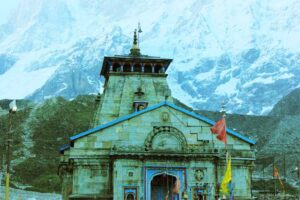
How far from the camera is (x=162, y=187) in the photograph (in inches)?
1747

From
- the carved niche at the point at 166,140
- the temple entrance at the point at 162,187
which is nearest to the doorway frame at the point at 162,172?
the temple entrance at the point at 162,187

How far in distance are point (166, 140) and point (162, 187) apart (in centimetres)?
428

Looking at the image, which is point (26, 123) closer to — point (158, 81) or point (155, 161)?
point (158, 81)

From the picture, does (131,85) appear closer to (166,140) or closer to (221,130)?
(166,140)

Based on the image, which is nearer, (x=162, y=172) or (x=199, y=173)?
(x=162, y=172)

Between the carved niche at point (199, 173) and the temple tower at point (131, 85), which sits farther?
the temple tower at point (131, 85)

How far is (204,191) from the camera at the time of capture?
41750 millimetres

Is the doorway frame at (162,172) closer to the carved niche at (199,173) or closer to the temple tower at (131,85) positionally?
the carved niche at (199,173)

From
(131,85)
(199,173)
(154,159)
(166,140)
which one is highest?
(131,85)

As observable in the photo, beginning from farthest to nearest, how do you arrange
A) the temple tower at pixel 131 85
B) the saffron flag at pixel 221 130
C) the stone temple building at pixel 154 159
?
1. the temple tower at pixel 131 85
2. the stone temple building at pixel 154 159
3. the saffron flag at pixel 221 130

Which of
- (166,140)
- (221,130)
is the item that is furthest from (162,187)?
(221,130)

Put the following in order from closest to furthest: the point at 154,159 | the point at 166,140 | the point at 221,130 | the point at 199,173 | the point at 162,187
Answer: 1. the point at 221,130
2. the point at 154,159
3. the point at 199,173
4. the point at 166,140
5. the point at 162,187

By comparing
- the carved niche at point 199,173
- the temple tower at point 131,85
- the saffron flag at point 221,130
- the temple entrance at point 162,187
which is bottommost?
the temple entrance at point 162,187

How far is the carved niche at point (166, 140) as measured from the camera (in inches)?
1665
